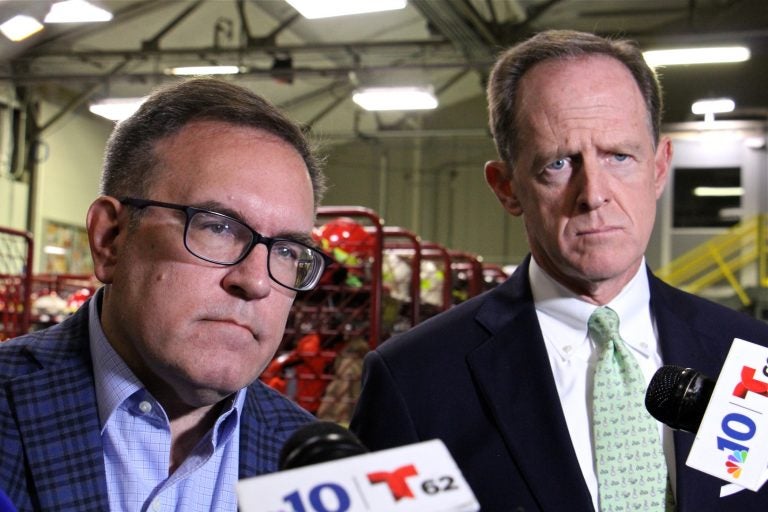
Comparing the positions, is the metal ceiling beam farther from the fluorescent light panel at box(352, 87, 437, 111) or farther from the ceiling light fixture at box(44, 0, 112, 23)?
the ceiling light fixture at box(44, 0, 112, 23)

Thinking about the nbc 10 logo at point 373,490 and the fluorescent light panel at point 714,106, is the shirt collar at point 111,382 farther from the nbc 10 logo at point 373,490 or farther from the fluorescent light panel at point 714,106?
the fluorescent light panel at point 714,106

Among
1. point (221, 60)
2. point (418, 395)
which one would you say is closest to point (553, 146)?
point (418, 395)

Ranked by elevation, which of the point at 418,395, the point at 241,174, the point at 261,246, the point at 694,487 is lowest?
the point at 694,487

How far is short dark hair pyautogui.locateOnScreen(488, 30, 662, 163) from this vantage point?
1911mm

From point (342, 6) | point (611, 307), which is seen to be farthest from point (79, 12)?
point (611, 307)

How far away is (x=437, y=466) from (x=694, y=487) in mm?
972

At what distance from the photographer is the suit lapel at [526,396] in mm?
1661

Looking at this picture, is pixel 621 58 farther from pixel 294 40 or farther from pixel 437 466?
pixel 294 40

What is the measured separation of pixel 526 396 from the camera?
5.83 ft

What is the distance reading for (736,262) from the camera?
15047 millimetres

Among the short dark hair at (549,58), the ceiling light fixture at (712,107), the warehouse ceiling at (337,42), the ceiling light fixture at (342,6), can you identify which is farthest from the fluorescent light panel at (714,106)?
the short dark hair at (549,58)

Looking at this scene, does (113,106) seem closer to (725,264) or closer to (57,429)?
(725,264)

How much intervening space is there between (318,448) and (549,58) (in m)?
1.28

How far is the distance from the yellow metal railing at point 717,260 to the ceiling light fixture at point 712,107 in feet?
6.23
